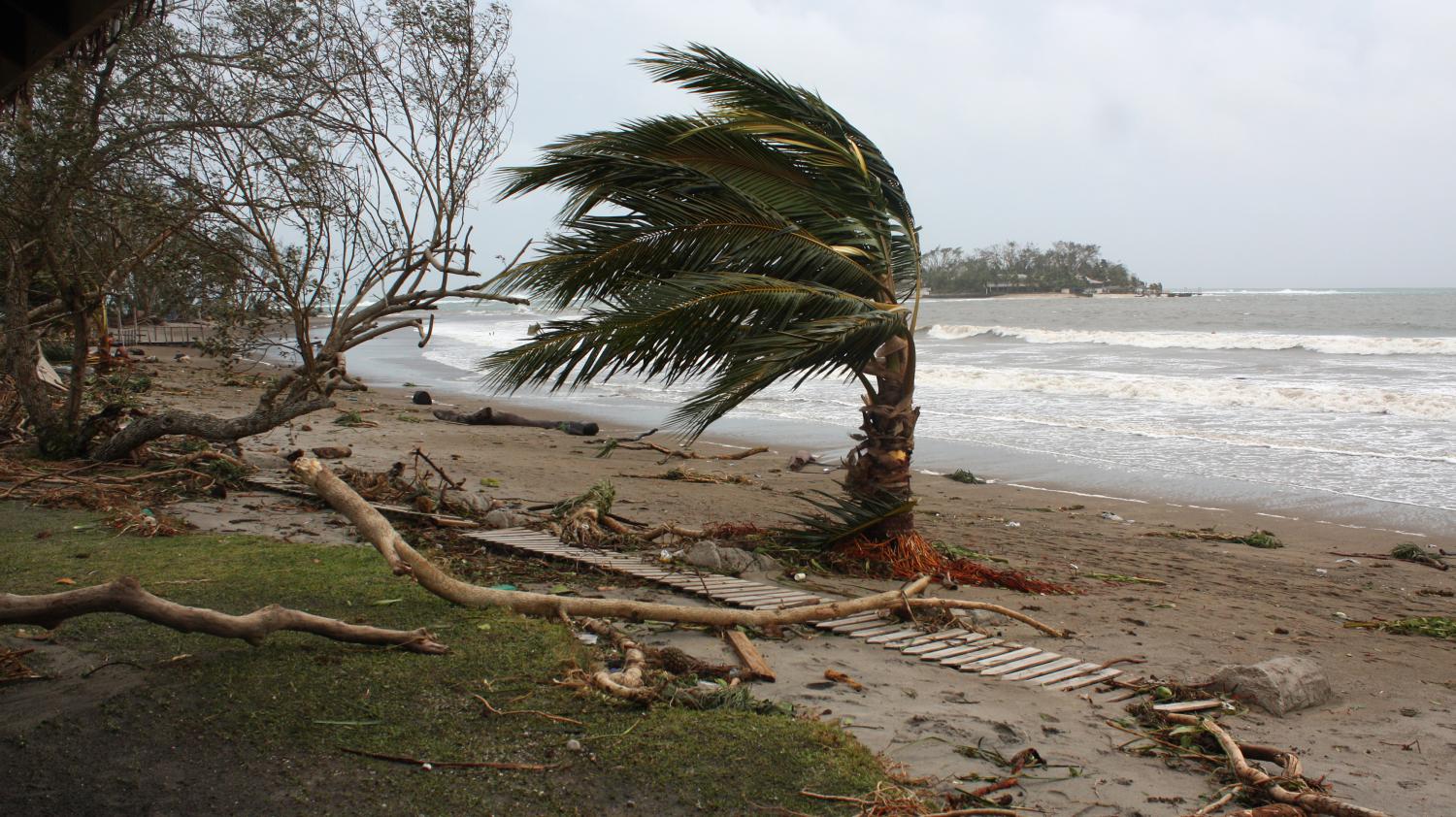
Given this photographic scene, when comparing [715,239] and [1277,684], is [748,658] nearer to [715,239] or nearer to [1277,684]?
[1277,684]

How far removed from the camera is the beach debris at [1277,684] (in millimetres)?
4496

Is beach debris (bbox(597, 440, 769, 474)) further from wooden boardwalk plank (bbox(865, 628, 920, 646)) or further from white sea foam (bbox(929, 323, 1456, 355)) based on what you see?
white sea foam (bbox(929, 323, 1456, 355))

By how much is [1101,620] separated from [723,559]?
7.83 ft

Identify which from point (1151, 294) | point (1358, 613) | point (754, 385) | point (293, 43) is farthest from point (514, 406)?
point (1151, 294)

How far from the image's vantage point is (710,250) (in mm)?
7133

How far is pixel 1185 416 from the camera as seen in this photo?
18031 mm

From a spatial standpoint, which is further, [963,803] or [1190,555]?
[1190,555]

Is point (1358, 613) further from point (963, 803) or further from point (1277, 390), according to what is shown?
point (1277, 390)

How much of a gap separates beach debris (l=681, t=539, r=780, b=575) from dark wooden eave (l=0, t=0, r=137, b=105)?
426 cm

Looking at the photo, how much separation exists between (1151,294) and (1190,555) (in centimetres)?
10062

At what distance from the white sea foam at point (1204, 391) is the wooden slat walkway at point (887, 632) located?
52.4 feet

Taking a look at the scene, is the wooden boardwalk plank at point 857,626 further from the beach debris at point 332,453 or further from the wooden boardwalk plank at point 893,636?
the beach debris at point 332,453

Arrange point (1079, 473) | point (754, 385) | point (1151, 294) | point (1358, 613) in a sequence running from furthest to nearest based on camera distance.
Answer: point (1151, 294), point (1079, 473), point (1358, 613), point (754, 385)

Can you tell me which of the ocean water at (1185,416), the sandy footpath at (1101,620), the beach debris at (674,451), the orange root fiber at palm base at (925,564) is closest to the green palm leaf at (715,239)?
the orange root fiber at palm base at (925,564)
